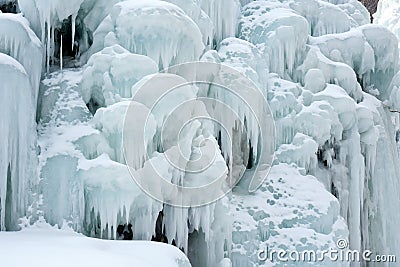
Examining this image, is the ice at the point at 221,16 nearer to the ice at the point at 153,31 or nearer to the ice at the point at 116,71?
the ice at the point at 153,31

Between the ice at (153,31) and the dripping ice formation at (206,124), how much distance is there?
0.04ft

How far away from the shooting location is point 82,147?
5020 mm

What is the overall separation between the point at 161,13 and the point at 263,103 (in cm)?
217

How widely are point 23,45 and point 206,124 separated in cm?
209

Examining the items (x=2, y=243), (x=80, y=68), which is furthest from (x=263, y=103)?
(x=2, y=243)

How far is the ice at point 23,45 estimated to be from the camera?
5039mm

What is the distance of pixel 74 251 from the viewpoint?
Result: 3875mm

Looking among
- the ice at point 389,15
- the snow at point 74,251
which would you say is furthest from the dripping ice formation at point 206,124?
the ice at point 389,15

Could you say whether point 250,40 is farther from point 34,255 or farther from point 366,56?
point 34,255

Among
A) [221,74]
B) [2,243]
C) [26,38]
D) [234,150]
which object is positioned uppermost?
[26,38]

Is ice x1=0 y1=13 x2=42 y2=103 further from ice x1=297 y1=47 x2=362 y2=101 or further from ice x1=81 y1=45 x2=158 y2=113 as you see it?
ice x1=297 y1=47 x2=362 y2=101

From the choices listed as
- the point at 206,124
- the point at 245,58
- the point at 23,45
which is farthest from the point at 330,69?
the point at 23,45

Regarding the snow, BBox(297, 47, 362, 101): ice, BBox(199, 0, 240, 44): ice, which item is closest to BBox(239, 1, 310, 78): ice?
BBox(297, 47, 362, 101): ice

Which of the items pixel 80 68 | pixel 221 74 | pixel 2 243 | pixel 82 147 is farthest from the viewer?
pixel 221 74
